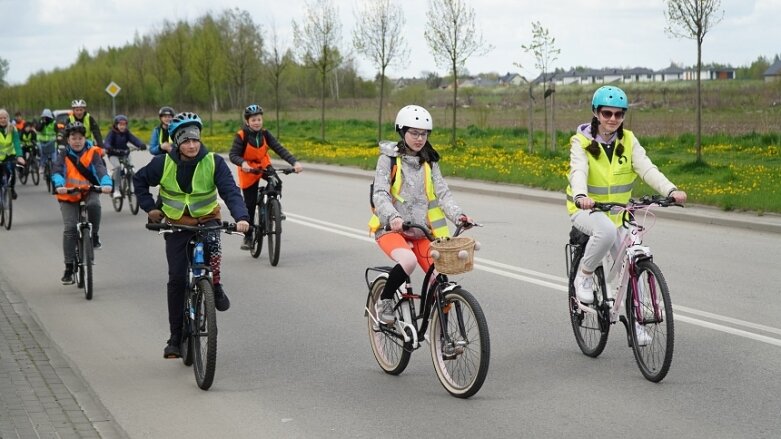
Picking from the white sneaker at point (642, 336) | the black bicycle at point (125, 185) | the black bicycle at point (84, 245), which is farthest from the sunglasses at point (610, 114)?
the black bicycle at point (125, 185)

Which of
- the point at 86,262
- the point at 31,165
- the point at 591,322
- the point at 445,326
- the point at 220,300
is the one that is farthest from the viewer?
the point at 31,165

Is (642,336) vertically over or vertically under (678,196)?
under

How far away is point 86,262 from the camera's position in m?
11.0

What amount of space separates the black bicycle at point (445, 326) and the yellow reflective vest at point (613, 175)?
4.08ft

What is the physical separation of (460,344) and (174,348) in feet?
7.69

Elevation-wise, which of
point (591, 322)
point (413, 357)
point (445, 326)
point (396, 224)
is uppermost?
point (396, 224)

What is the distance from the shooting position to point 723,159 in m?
25.2

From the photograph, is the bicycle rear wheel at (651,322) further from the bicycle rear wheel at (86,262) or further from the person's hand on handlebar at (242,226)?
the bicycle rear wheel at (86,262)

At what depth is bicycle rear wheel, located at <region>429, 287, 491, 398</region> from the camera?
6387 mm

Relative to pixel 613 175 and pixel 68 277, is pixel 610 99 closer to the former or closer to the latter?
pixel 613 175

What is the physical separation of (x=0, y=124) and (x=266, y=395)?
12.6 meters

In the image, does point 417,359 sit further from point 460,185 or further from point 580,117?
point 580,117

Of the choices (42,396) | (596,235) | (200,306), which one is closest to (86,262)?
(200,306)

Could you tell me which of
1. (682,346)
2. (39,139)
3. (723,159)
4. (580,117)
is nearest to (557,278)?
(682,346)
